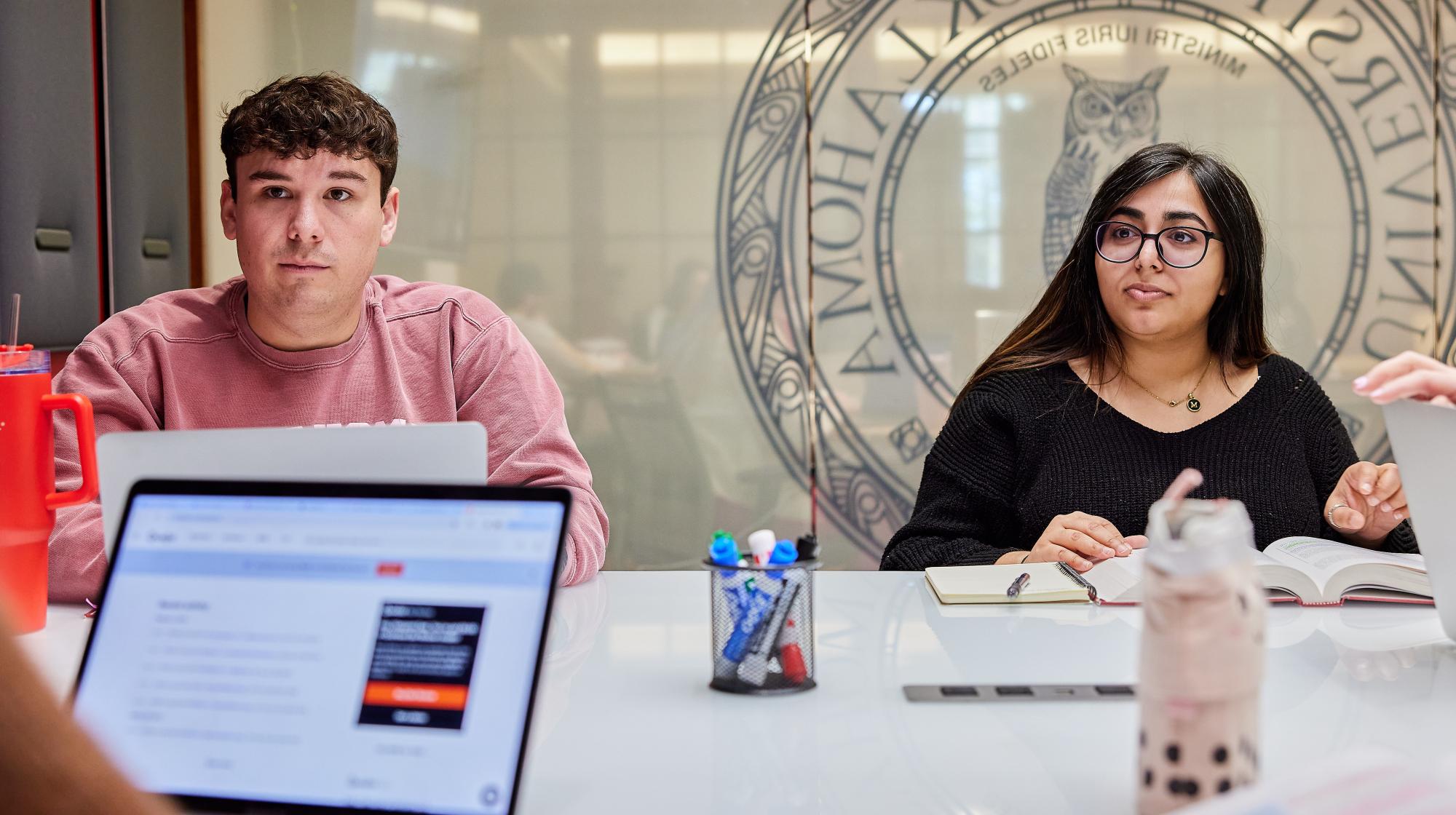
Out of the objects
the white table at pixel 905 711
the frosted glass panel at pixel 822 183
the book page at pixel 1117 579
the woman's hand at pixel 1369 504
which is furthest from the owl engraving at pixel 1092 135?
the white table at pixel 905 711

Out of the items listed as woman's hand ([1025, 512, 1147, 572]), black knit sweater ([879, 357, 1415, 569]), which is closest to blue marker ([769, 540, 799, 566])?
woman's hand ([1025, 512, 1147, 572])

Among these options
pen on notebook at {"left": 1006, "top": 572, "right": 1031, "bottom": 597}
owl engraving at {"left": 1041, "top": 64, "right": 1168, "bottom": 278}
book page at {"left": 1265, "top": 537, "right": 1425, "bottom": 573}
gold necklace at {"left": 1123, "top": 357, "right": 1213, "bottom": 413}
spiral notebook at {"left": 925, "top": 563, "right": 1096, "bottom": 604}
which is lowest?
spiral notebook at {"left": 925, "top": 563, "right": 1096, "bottom": 604}

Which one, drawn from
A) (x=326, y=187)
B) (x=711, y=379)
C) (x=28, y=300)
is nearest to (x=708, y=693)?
(x=326, y=187)

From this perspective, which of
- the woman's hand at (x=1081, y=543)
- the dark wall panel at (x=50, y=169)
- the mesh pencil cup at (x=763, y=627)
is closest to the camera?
the mesh pencil cup at (x=763, y=627)

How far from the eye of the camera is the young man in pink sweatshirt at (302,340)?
5.19ft

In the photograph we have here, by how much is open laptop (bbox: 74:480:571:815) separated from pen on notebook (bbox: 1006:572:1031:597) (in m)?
0.78

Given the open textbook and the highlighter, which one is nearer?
the highlighter

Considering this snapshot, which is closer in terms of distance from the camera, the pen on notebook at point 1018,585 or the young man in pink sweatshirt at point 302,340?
the pen on notebook at point 1018,585

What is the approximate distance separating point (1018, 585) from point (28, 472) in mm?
1076

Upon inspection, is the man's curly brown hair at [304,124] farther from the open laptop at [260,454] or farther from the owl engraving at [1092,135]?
the owl engraving at [1092,135]

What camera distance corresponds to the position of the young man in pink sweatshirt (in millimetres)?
1582

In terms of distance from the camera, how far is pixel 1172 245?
196cm

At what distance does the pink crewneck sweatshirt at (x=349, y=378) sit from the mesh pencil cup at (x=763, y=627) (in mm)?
464

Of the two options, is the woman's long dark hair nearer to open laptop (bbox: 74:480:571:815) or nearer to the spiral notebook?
the spiral notebook
